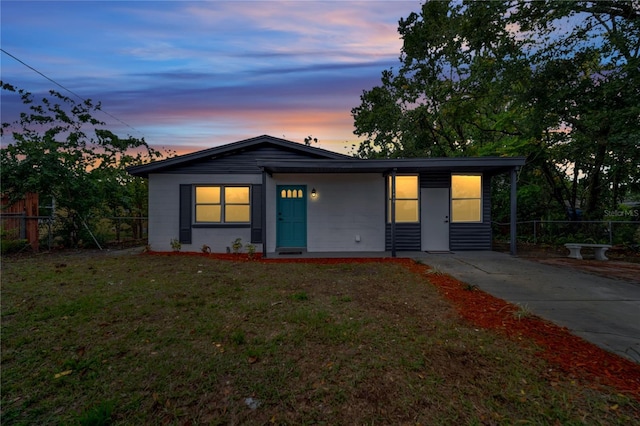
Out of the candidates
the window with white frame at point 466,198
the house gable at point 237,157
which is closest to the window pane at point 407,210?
the window with white frame at point 466,198

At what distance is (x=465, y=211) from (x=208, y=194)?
849cm

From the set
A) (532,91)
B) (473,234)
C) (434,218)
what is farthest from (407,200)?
(532,91)

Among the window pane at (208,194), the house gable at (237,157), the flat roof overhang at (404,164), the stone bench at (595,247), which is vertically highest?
the house gable at (237,157)

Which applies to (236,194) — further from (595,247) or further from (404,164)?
(595,247)

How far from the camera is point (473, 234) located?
9414 mm

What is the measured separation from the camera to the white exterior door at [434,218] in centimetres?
945

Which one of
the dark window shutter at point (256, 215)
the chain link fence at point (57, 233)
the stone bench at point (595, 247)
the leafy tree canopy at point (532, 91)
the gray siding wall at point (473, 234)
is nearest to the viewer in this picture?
the stone bench at point (595, 247)

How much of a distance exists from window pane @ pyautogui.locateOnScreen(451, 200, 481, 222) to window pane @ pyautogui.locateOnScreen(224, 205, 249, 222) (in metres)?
6.83

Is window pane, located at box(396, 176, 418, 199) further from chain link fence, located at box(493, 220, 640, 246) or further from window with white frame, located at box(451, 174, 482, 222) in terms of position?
chain link fence, located at box(493, 220, 640, 246)

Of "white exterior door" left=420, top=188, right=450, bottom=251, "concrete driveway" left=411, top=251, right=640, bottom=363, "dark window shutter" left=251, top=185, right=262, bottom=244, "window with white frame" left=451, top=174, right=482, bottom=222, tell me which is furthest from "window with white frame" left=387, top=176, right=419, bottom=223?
"dark window shutter" left=251, top=185, right=262, bottom=244

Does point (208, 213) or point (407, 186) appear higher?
point (407, 186)

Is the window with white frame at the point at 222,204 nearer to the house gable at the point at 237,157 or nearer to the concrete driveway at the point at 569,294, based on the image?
the house gable at the point at 237,157

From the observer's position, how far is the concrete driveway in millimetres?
3164

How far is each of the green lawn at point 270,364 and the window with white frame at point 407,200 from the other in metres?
4.92
